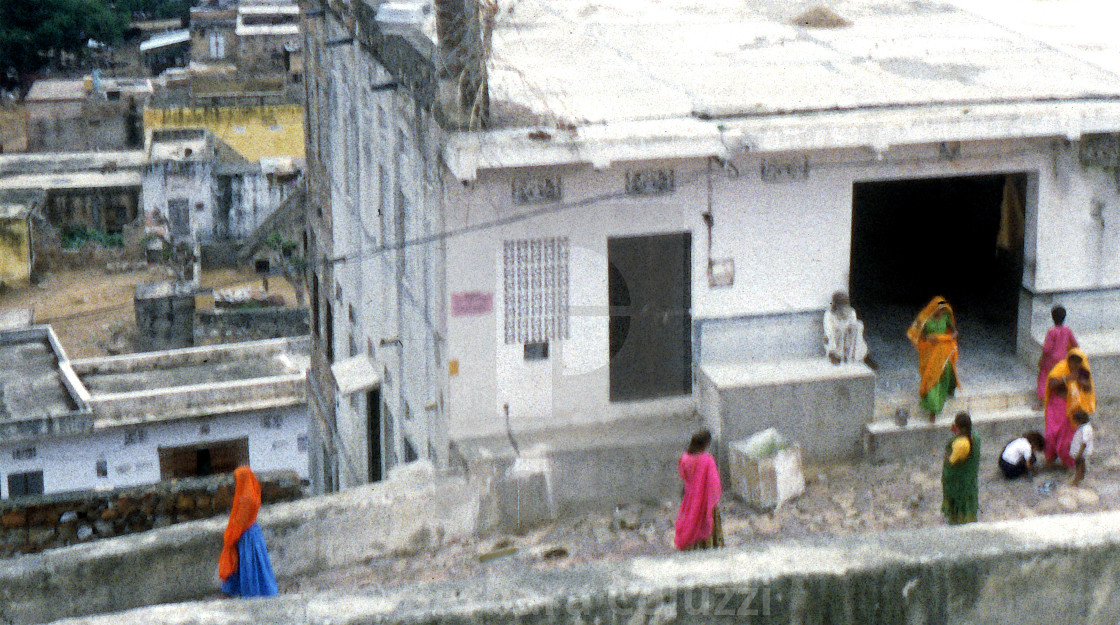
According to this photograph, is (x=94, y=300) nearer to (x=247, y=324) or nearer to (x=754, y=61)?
(x=247, y=324)

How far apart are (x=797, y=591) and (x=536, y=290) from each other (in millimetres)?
5344

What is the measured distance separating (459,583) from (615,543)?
4467 mm

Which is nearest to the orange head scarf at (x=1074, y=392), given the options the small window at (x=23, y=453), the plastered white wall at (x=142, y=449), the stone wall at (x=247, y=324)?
the plastered white wall at (x=142, y=449)

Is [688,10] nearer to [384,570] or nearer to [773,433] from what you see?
[773,433]

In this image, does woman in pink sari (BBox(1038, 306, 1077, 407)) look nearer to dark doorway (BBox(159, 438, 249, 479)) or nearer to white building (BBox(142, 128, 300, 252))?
dark doorway (BBox(159, 438, 249, 479))

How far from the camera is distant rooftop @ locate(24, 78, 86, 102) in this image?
4825cm

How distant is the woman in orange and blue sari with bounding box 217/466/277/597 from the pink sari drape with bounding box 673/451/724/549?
112 inches

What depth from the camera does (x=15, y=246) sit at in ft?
123

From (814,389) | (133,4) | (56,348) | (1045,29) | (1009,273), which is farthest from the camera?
(133,4)

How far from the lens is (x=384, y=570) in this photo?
10.5m

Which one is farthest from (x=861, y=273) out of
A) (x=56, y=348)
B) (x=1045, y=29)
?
(x=56, y=348)

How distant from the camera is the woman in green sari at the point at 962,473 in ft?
31.6

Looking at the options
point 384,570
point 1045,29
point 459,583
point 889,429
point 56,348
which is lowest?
point 56,348

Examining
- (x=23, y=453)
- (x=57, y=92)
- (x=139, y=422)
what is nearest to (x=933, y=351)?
(x=139, y=422)
